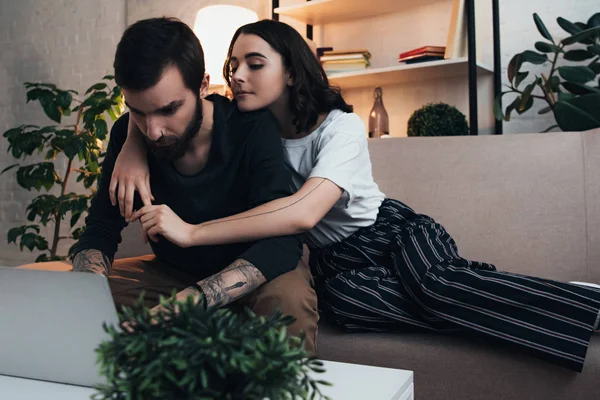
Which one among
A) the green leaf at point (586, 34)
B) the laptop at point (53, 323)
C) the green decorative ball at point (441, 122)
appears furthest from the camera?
the green decorative ball at point (441, 122)

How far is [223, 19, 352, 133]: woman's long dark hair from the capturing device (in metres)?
1.49

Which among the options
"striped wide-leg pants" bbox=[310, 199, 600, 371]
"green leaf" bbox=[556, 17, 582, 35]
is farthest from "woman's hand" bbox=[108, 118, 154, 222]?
"green leaf" bbox=[556, 17, 582, 35]

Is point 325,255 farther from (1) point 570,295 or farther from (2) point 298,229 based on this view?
(1) point 570,295

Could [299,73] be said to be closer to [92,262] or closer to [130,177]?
[130,177]

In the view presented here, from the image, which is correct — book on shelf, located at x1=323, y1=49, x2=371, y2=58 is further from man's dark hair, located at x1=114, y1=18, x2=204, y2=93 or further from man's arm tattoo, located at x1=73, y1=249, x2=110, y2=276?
man's arm tattoo, located at x1=73, y1=249, x2=110, y2=276

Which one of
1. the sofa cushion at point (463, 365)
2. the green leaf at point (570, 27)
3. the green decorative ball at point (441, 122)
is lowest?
the sofa cushion at point (463, 365)

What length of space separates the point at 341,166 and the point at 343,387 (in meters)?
0.67

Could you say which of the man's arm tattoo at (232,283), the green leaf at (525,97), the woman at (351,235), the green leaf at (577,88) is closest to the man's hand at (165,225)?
the woman at (351,235)

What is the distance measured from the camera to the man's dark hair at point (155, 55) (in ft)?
3.96

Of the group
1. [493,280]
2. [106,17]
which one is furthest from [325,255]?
[106,17]

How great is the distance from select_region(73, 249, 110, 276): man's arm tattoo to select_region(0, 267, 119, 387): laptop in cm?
53

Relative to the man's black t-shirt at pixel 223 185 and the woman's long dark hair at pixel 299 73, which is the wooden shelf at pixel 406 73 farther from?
the man's black t-shirt at pixel 223 185

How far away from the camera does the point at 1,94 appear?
463cm

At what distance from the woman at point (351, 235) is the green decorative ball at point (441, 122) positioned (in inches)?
39.8
